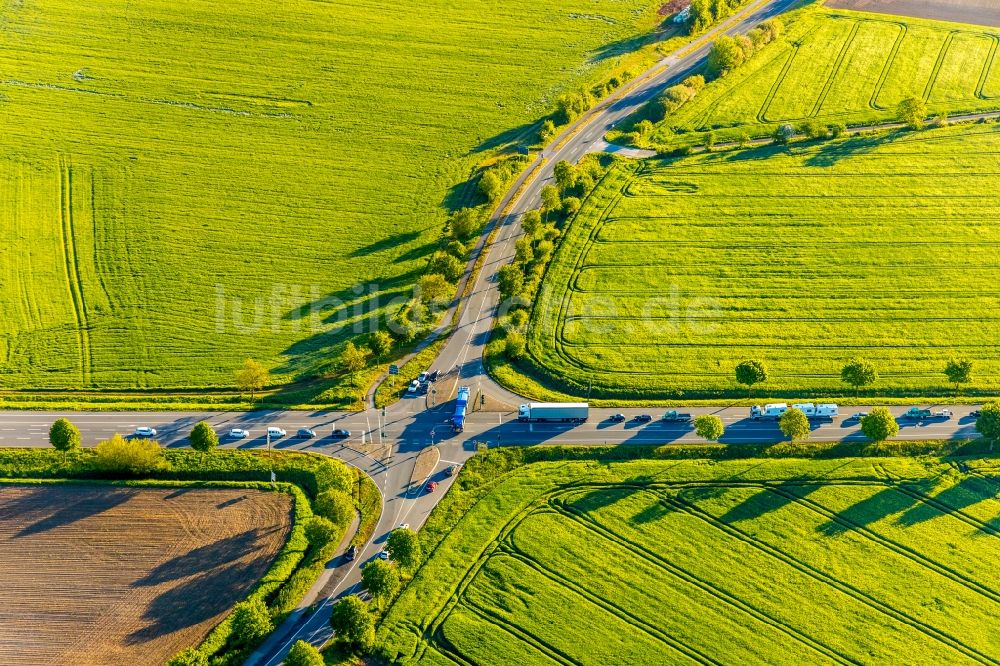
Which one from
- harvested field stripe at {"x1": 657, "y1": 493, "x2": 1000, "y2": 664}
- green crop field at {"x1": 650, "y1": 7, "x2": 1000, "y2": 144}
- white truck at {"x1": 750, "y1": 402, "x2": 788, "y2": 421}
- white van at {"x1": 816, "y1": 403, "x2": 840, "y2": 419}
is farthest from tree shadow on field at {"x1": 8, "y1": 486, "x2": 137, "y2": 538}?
green crop field at {"x1": 650, "y1": 7, "x2": 1000, "y2": 144}

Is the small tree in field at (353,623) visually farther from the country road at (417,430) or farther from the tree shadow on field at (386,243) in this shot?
the tree shadow on field at (386,243)

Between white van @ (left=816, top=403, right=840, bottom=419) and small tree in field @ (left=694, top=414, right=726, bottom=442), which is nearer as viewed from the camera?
small tree in field @ (left=694, top=414, right=726, bottom=442)

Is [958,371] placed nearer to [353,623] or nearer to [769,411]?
[769,411]

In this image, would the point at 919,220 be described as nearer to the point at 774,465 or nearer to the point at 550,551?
the point at 774,465

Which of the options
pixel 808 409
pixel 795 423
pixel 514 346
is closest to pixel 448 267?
pixel 514 346

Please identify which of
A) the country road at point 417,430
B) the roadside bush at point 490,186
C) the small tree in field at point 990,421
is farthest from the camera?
the roadside bush at point 490,186

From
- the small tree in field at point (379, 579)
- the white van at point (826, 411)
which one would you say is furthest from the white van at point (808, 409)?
the small tree in field at point (379, 579)

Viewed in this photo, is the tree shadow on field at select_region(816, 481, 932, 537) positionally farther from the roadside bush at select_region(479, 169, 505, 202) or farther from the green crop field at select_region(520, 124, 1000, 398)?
the roadside bush at select_region(479, 169, 505, 202)

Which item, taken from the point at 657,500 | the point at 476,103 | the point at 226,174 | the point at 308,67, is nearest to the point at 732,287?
the point at 657,500
